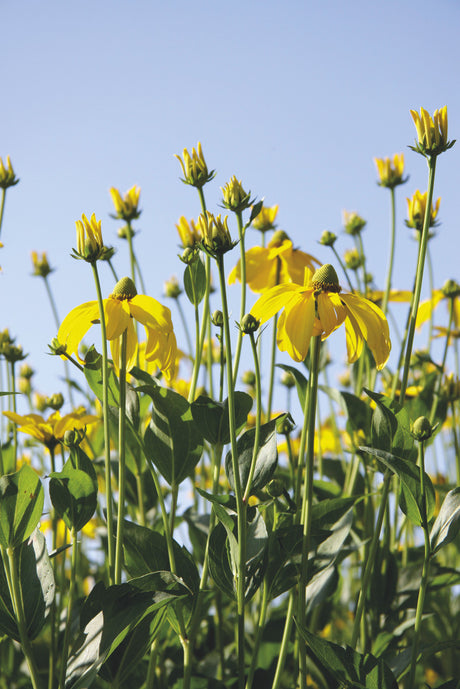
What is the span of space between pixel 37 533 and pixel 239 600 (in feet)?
0.92

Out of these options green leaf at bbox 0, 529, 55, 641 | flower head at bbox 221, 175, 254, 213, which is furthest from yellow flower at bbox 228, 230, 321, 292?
green leaf at bbox 0, 529, 55, 641

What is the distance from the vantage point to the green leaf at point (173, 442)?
0.84 meters

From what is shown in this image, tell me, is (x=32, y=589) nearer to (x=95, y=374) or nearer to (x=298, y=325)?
(x=95, y=374)

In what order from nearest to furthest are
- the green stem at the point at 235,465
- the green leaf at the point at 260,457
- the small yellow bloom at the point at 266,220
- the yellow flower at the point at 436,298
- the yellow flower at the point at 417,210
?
the green stem at the point at 235,465 → the green leaf at the point at 260,457 → the yellow flower at the point at 417,210 → the small yellow bloom at the point at 266,220 → the yellow flower at the point at 436,298

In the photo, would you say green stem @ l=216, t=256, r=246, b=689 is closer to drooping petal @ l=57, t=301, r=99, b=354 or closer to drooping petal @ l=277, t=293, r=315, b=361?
drooping petal @ l=277, t=293, r=315, b=361

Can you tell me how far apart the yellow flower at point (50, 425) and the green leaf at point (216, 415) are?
0.75 ft

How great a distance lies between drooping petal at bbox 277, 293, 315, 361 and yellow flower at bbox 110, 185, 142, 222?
20.4 inches

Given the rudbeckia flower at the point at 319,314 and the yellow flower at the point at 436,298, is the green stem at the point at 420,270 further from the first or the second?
the yellow flower at the point at 436,298

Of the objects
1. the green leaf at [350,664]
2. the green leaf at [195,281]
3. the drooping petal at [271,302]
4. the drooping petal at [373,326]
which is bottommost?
the green leaf at [350,664]

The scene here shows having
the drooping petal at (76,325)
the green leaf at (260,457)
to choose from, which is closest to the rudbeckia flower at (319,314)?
the green leaf at (260,457)

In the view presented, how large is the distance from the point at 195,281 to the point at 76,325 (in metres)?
0.16

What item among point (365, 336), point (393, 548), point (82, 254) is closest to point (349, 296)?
point (365, 336)

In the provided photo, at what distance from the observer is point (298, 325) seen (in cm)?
72

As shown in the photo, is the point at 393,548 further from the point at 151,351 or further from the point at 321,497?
the point at 151,351
